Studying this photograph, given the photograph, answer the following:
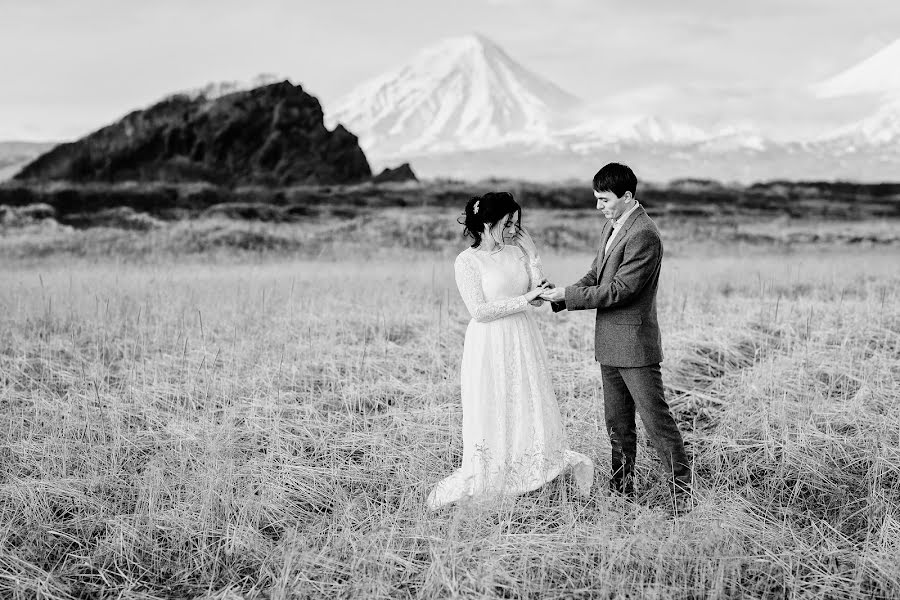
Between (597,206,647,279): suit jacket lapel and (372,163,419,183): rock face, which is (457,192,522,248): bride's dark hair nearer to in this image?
(597,206,647,279): suit jacket lapel

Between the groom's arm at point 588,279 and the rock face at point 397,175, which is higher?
the rock face at point 397,175

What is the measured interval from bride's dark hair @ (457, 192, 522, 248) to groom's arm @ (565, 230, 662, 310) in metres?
0.51

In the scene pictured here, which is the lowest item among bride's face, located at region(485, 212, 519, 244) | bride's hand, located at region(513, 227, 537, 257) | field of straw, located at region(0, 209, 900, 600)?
field of straw, located at region(0, 209, 900, 600)

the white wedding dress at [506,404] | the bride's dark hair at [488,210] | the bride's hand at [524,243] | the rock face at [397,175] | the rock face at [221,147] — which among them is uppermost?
the rock face at [221,147]

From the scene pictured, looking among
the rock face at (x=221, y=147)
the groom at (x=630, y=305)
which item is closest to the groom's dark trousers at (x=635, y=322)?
the groom at (x=630, y=305)

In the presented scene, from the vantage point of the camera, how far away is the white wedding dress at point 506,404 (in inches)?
160

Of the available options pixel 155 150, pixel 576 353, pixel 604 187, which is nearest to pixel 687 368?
pixel 576 353

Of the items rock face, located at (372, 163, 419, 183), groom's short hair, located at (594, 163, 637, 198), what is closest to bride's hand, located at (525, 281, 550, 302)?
groom's short hair, located at (594, 163, 637, 198)

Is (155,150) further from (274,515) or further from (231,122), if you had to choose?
(274,515)

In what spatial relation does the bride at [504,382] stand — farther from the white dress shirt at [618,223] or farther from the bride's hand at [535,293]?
the white dress shirt at [618,223]

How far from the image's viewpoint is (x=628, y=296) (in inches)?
155

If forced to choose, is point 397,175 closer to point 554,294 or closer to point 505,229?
point 505,229

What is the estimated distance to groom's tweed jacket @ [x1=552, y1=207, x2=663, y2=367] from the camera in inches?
154

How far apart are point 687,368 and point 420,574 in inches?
163
